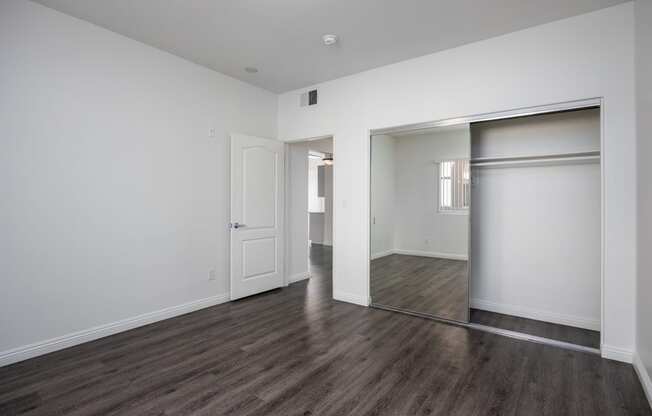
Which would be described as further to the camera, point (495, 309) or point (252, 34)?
point (495, 309)

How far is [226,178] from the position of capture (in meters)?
4.23

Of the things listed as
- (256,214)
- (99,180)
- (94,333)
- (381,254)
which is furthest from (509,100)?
(94,333)

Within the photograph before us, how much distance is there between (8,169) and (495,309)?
191 inches

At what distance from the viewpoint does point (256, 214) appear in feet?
14.8

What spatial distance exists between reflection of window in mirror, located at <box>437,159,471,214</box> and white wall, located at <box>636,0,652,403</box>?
137cm

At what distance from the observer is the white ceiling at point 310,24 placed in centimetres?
273

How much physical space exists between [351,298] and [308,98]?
2.80m

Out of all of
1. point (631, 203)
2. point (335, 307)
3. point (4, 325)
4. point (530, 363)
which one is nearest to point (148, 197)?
point (4, 325)

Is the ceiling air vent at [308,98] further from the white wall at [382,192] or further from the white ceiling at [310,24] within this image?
the white wall at [382,192]

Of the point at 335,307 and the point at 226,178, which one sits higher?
the point at 226,178

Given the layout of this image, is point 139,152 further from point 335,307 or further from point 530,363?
point 530,363

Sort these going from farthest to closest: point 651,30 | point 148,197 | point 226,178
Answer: point 226,178, point 148,197, point 651,30

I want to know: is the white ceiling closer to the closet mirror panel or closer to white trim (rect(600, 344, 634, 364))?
the closet mirror panel

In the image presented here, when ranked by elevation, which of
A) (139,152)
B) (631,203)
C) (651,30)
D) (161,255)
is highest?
(651,30)
